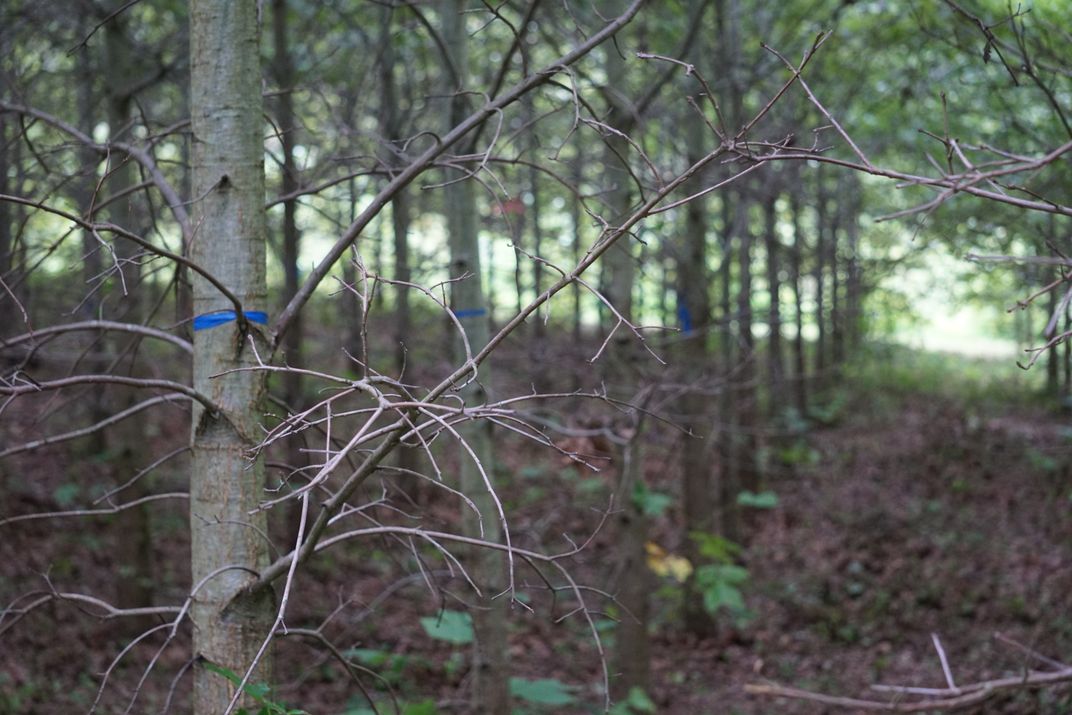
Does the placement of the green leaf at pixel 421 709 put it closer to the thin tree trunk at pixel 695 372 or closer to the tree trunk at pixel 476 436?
the tree trunk at pixel 476 436

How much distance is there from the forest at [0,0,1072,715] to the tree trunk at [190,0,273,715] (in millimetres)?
11

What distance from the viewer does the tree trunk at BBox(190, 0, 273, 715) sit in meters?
2.58

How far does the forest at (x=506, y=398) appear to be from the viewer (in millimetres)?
2531

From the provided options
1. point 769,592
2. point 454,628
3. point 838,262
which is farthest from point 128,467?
point 838,262

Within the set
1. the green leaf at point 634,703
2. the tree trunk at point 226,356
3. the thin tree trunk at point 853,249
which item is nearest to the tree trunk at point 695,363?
the green leaf at point 634,703

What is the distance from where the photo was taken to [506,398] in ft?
15.4

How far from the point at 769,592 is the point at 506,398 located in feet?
19.7

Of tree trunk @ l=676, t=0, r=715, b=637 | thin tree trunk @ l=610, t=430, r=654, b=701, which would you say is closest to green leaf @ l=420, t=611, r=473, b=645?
thin tree trunk @ l=610, t=430, r=654, b=701

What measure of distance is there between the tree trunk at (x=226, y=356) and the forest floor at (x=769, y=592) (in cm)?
156

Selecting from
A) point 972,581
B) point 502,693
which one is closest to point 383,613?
point 502,693

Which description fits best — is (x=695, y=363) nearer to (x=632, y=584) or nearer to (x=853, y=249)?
(x=632, y=584)

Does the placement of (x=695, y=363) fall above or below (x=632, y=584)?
above

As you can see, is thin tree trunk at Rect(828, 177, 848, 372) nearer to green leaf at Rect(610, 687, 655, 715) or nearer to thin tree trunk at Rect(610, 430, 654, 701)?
thin tree trunk at Rect(610, 430, 654, 701)

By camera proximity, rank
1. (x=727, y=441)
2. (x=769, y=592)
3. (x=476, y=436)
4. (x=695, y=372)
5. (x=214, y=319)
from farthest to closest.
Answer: (x=727, y=441), (x=769, y=592), (x=695, y=372), (x=476, y=436), (x=214, y=319)
